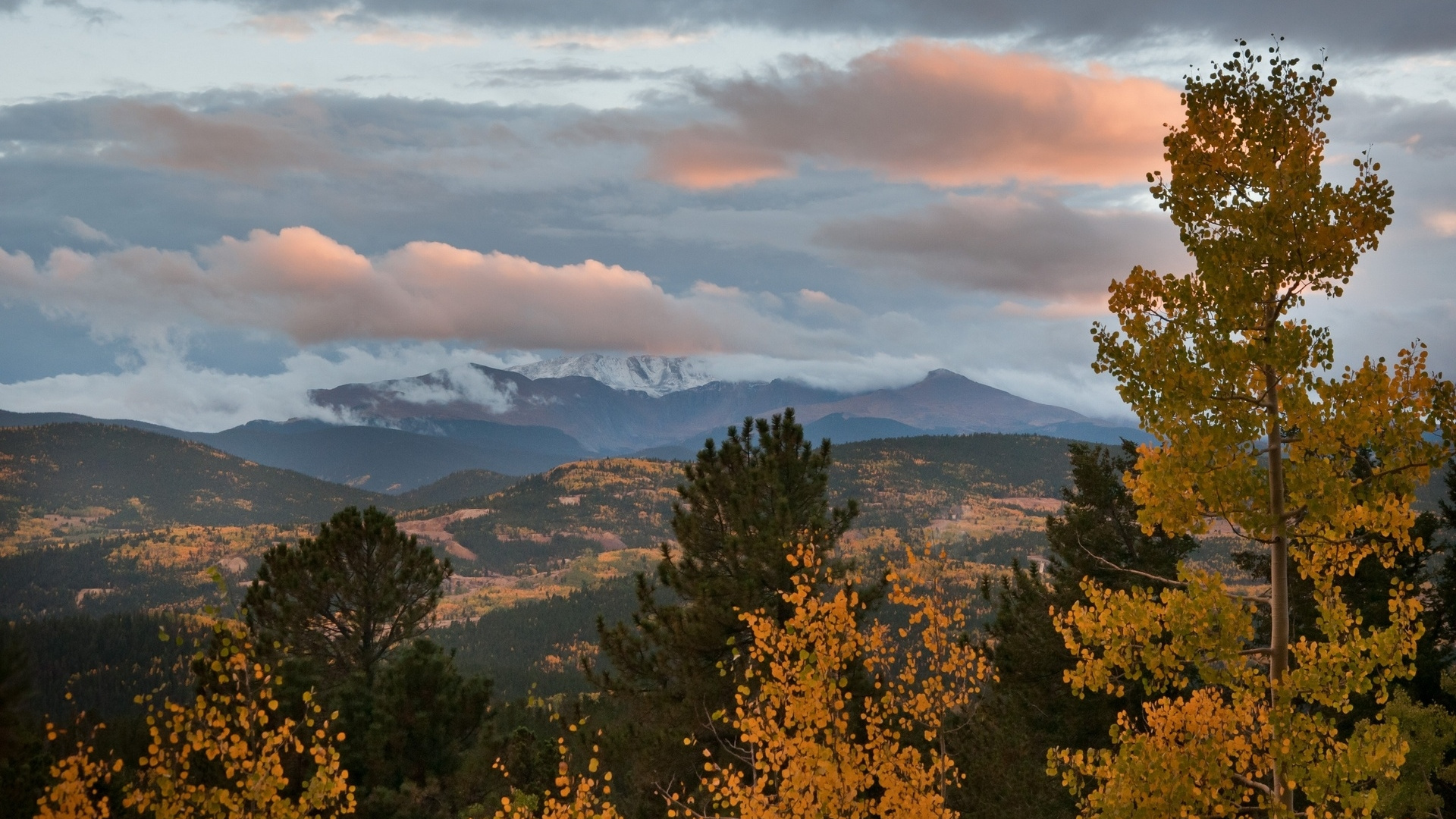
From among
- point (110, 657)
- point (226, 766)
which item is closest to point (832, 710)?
point (226, 766)

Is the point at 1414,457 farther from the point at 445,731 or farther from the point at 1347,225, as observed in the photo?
the point at 445,731

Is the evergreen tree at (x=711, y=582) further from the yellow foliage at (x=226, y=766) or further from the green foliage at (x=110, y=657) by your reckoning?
the green foliage at (x=110, y=657)

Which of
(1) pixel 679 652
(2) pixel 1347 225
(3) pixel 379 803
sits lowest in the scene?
(3) pixel 379 803

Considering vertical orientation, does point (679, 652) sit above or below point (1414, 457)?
below

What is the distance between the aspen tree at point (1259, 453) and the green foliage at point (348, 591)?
85.7ft

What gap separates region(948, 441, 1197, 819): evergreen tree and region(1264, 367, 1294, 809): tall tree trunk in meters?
16.5

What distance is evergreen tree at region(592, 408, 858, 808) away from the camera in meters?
22.8

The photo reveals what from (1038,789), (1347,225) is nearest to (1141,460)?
(1347,225)

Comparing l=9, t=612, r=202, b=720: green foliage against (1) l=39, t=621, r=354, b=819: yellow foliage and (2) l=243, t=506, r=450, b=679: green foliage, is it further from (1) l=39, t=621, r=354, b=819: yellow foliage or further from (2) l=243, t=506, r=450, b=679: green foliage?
(1) l=39, t=621, r=354, b=819: yellow foliage

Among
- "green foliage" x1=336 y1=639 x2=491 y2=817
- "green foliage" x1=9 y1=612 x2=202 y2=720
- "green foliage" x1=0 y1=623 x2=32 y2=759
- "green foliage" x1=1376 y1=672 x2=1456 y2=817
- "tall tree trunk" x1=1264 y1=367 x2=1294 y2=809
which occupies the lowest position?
"green foliage" x1=9 y1=612 x2=202 y2=720

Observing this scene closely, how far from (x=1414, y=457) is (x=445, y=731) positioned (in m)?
28.9

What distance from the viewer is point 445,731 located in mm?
31000

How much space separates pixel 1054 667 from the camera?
28516 mm

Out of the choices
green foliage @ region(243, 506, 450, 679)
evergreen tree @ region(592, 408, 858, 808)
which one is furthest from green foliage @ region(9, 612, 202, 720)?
evergreen tree @ region(592, 408, 858, 808)
